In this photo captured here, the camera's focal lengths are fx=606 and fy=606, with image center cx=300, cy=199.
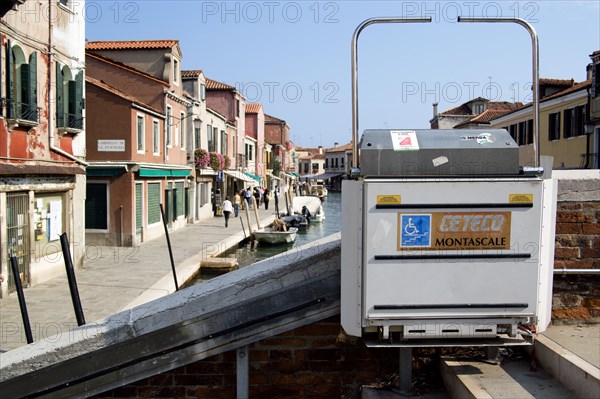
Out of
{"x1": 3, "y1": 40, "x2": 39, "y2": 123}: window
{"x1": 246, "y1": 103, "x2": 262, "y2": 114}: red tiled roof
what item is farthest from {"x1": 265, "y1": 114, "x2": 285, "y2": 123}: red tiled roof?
{"x1": 3, "y1": 40, "x2": 39, "y2": 123}: window

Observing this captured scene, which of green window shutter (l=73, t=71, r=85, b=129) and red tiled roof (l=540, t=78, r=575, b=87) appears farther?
red tiled roof (l=540, t=78, r=575, b=87)

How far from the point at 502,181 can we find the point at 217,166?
108 ft

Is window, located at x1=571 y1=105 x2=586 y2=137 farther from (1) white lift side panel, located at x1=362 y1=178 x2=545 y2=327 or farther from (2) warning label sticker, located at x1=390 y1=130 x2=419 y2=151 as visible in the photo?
(1) white lift side panel, located at x1=362 y1=178 x2=545 y2=327

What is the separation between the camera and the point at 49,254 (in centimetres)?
1471

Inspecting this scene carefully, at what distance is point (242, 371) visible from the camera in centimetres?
359

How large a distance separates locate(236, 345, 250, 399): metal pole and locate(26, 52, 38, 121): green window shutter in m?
11.2

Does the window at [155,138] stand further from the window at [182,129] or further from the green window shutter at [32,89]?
the green window shutter at [32,89]

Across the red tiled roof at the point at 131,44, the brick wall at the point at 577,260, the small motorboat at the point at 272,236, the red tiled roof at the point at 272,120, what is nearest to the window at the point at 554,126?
the small motorboat at the point at 272,236

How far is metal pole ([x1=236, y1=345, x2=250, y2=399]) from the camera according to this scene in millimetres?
3584

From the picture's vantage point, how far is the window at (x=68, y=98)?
1502 centimetres

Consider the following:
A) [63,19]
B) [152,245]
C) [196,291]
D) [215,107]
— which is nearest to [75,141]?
[63,19]

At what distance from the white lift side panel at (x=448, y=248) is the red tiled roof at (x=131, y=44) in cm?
2470

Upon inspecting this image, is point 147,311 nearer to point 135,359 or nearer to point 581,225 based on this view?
point 135,359

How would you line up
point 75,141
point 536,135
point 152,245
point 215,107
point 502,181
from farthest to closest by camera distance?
point 215,107
point 152,245
point 75,141
point 536,135
point 502,181
